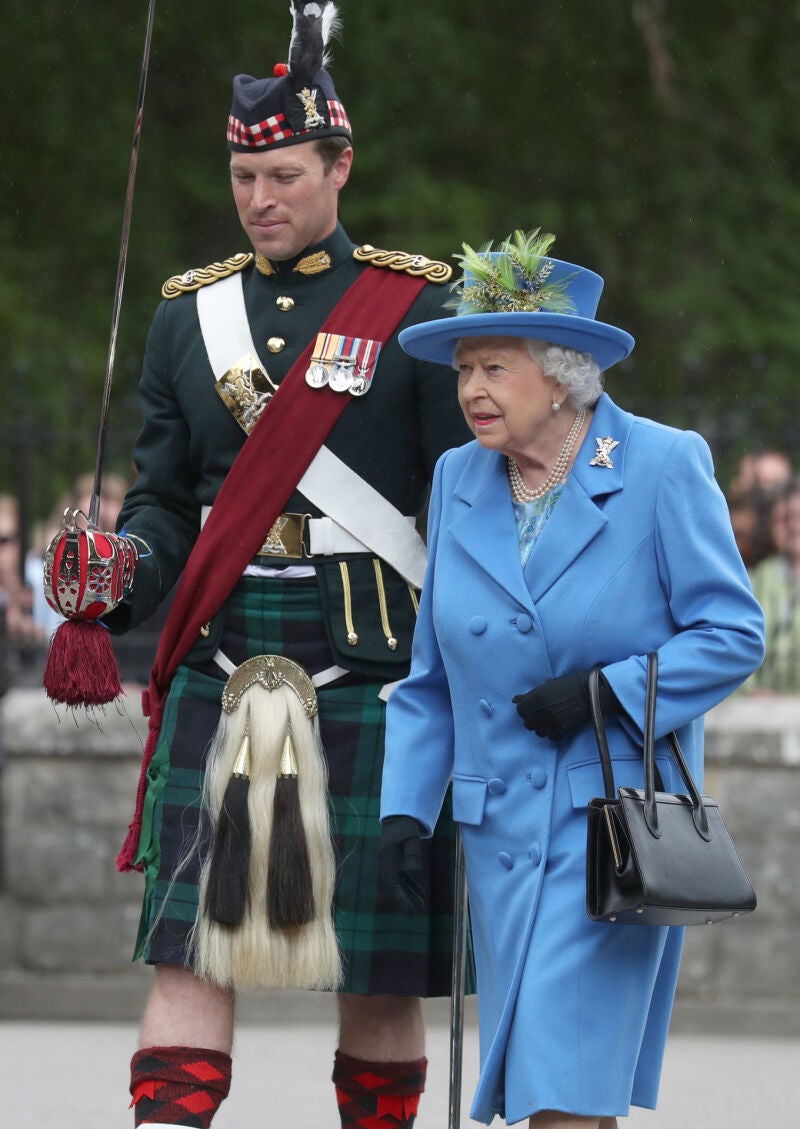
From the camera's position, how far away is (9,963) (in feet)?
26.2

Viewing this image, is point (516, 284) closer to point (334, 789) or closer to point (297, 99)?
point (297, 99)

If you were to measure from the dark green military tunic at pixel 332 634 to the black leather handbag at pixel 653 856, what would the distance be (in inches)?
32.3

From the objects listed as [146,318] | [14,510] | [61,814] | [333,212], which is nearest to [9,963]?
[61,814]

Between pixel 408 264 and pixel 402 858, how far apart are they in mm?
1296

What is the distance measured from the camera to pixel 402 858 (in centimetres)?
398

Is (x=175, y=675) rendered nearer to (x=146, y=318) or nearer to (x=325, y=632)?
(x=325, y=632)

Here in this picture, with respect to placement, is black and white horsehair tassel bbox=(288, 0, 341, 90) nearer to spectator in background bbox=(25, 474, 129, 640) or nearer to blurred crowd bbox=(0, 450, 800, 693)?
blurred crowd bbox=(0, 450, 800, 693)

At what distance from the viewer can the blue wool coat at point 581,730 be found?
376 centimetres

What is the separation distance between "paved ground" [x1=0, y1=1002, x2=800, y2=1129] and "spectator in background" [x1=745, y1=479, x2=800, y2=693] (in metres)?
1.35

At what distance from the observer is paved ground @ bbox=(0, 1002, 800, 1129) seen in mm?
6395

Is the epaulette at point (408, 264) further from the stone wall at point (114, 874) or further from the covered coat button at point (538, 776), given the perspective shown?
the stone wall at point (114, 874)

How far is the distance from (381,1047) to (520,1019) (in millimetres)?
797

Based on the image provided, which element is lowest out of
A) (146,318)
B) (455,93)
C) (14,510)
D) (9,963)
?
(9,963)

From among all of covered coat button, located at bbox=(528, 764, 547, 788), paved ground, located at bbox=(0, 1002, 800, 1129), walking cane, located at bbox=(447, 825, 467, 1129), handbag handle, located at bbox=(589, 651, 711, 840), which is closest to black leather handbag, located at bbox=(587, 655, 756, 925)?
handbag handle, located at bbox=(589, 651, 711, 840)
